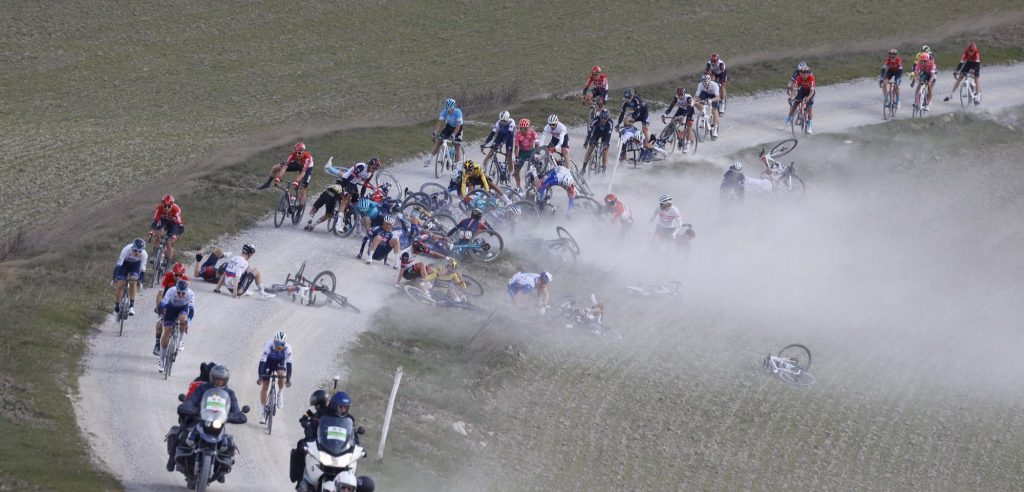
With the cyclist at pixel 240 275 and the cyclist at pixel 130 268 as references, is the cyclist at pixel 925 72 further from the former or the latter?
the cyclist at pixel 130 268

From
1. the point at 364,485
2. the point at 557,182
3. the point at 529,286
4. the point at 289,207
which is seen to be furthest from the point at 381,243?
the point at 364,485

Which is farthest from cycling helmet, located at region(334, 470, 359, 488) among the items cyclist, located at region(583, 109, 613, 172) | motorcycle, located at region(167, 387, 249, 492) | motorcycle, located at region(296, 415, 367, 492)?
cyclist, located at region(583, 109, 613, 172)

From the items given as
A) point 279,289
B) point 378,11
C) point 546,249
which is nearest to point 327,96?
point 378,11

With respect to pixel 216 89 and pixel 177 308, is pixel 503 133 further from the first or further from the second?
pixel 216 89

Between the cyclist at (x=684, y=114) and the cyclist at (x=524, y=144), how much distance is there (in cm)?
572

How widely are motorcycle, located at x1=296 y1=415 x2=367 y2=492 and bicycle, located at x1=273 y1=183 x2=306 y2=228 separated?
15034 millimetres

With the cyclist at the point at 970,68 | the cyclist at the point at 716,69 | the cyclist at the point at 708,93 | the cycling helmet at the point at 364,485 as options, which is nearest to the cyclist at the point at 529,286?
the cyclist at the point at 708,93

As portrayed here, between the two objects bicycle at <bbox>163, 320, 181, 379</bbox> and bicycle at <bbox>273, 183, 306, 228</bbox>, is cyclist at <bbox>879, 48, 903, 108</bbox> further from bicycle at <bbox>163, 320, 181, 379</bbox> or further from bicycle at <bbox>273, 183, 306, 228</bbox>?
bicycle at <bbox>163, 320, 181, 379</bbox>

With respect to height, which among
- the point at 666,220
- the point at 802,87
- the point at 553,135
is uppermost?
the point at 802,87

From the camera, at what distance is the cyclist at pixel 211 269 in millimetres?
28266

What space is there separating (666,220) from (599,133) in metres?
3.85

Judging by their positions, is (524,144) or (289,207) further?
(524,144)

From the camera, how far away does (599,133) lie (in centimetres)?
3647

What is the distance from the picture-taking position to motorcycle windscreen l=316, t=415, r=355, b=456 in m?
17.5
